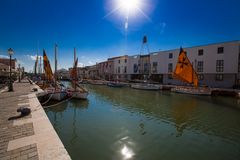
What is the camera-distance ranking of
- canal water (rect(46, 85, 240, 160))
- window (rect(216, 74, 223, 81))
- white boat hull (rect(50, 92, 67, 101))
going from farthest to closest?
window (rect(216, 74, 223, 81)) → white boat hull (rect(50, 92, 67, 101)) → canal water (rect(46, 85, 240, 160))

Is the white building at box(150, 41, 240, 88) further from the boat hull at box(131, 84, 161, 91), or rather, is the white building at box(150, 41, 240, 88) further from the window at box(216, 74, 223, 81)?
the boat hull at box(131, 84, 161, 91)

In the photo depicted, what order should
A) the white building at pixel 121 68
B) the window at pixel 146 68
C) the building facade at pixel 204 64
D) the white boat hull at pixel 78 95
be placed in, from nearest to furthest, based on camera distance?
the white boat hull at pixel 78 95
the building facade at pixel 204 64
the window at pixel 146 68
the white building at pixel 121 68

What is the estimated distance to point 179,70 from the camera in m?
28.5

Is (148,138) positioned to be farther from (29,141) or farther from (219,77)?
(219,77)

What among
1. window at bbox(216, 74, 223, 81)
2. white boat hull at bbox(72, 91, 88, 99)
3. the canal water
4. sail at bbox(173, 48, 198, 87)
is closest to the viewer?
the canal water

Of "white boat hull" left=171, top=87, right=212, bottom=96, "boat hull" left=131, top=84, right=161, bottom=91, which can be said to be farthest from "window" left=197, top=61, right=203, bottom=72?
"boat hull" left=131, top=84, right=161, bottom=91

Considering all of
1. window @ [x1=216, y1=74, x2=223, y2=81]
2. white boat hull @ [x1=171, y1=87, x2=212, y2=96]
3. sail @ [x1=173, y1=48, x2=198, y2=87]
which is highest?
sail @ [x1=173, y1=48, x2=198, y2=87]

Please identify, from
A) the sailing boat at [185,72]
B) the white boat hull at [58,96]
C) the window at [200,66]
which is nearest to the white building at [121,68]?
the window at [200,66]

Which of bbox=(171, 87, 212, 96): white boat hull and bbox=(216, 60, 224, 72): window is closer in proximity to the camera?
bbox=(171, 87, 212, 96): white boat hull

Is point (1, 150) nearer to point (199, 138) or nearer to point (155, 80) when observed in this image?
point (199, 138)

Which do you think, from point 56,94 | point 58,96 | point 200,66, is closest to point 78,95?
point 58,96

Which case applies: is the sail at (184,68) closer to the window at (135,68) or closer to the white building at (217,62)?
the white building at (217,62)

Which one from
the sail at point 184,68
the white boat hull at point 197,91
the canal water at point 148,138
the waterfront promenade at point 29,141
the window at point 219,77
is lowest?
the canal water at point 148,138

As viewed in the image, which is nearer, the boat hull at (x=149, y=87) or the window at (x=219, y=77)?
the window at (x=219, y=77)
